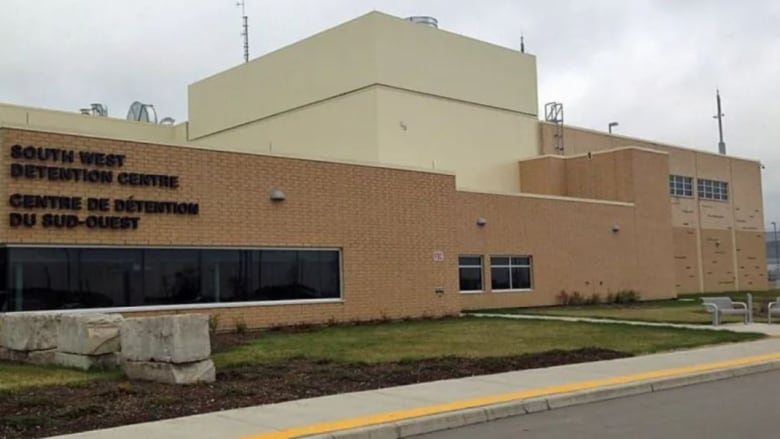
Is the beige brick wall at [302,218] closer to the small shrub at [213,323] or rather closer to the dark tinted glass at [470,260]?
the small shrub at [213,323]

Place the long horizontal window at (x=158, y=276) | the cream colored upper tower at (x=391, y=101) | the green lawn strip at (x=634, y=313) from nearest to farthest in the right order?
the long horizontal window at (x=158, y=276)
the green lawn strip at (x=634, y=313)
the cream colored upper tower at (x=391, y=101)

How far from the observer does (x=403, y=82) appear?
128 feet

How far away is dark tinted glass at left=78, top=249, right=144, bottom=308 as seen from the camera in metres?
20.7

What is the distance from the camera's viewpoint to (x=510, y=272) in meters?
35.8

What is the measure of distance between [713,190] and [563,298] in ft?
73.1

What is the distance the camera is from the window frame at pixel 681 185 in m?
51.1

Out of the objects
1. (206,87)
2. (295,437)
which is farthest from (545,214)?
(295,437)

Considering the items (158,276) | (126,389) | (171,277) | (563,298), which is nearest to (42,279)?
(158,276)

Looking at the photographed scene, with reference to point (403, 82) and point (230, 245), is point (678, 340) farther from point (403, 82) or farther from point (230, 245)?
point (403, 82)

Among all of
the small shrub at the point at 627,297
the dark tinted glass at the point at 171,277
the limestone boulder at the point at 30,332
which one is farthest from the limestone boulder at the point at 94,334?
the small shrub at the point at 627,297

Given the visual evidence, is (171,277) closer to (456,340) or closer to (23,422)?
(456,340)

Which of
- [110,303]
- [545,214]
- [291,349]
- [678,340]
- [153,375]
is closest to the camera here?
[153,375]

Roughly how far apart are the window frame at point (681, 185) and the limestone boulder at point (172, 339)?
140ft

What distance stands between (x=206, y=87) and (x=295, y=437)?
41.0 meters
